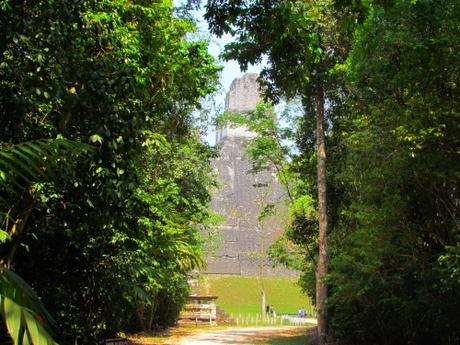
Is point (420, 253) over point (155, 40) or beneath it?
beneath

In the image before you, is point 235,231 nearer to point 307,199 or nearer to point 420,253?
point 307,199

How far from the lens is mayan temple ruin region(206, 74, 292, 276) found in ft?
213

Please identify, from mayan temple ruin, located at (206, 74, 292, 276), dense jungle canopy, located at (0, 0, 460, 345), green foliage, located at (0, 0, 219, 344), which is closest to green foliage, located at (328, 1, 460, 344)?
dense jungle canopy, located at (0, 0, 460, 345)

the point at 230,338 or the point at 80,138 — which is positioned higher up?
the point at 80,138

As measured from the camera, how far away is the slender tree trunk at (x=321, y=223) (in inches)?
562

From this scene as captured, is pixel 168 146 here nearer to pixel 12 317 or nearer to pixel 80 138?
pixel 80 138

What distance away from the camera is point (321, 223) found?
14.8 meters

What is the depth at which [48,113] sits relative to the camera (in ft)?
20.5

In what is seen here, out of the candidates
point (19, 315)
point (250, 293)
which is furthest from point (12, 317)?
→ point (250, 293)

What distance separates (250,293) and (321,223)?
134 ft

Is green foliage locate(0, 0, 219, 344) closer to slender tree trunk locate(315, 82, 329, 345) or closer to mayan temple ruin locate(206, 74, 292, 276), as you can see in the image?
slender tree trunk locate(315, 82, 329, 345)

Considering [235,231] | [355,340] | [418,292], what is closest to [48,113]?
[418,292]

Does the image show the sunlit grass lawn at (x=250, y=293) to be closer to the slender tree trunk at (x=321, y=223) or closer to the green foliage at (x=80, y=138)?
the slender tree trunk at (x=321, y=223)

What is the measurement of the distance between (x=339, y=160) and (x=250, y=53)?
9764 millimetres
